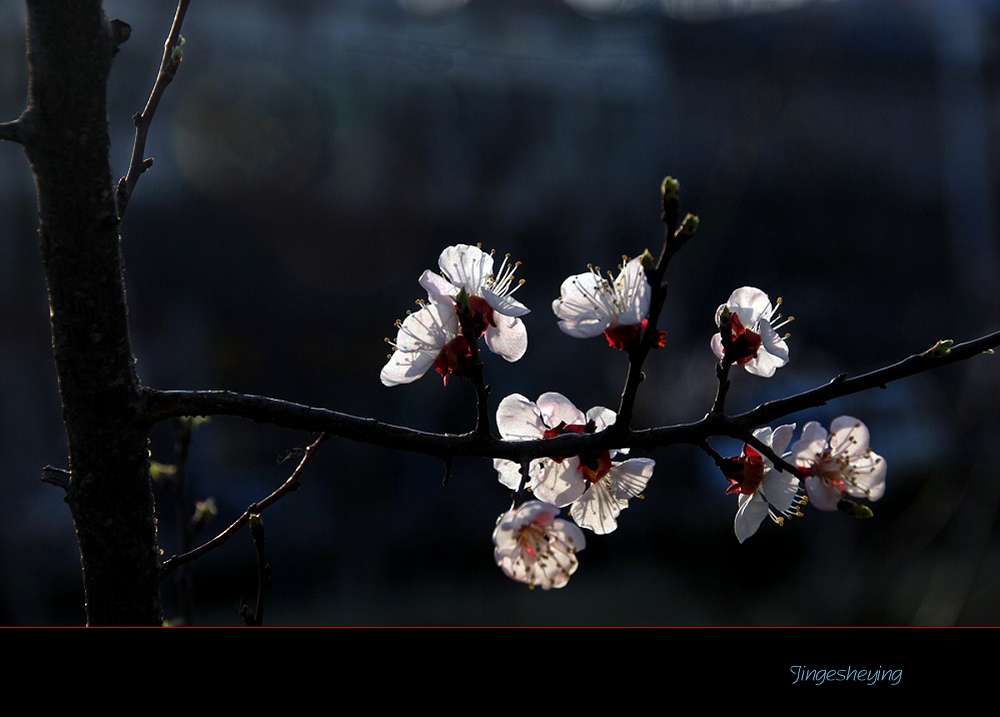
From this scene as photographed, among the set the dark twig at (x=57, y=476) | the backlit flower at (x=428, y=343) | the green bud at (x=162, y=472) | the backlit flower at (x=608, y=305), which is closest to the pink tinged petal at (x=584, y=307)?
the backlit flower at (x=608, y=305)

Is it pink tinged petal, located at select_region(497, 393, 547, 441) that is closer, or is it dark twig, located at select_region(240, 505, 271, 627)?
dark twig, located at select_region(240, 505, 271, 627)

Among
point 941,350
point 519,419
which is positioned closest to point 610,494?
point 519,419

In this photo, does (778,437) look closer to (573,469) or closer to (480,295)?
(573,469)

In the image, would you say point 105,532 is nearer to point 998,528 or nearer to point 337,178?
point 337,178

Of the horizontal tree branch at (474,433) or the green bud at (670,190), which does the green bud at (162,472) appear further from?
the green bud at (670,190)

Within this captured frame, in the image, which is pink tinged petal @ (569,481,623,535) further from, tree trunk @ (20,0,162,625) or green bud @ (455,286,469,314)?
tree trunk @ (20,0,162,625)

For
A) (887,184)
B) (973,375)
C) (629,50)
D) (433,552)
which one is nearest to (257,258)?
(433,552)

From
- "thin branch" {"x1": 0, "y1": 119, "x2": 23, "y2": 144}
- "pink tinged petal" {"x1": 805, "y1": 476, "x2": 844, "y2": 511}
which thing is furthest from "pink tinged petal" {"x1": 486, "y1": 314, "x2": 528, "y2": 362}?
"thin branch" {"x1": 0, "y1": 119, "x2": 23, "y2": 144}
